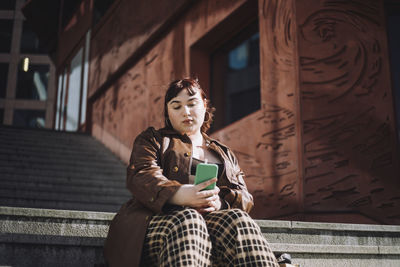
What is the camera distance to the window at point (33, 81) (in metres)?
25.6

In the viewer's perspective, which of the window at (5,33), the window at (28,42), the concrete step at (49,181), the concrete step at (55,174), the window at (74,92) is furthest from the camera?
the window at (28,42)

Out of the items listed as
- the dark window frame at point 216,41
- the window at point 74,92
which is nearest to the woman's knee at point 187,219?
the dark window frame at point 216,41

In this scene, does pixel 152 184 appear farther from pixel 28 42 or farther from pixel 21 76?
pixel 28 42

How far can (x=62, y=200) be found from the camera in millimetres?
5910

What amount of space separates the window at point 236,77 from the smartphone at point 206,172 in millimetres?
4242

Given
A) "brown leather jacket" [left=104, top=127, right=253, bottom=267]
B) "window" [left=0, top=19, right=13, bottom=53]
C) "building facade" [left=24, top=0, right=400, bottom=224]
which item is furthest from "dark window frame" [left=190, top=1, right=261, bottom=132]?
"window" [left=0, top=19, right=13, bottom=53]

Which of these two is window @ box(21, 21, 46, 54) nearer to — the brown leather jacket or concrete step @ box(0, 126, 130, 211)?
concrete step @ box(0, 126, 130, 211)

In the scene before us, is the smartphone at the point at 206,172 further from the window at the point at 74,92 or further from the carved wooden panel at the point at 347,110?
the window at the point at 74,92

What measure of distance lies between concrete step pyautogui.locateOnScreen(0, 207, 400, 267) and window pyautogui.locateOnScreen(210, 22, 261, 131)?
3.13 m

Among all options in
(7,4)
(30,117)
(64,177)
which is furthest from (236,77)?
(7,4)

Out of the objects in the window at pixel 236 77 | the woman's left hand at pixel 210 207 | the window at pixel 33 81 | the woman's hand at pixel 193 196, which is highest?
the window at pixel 33 81

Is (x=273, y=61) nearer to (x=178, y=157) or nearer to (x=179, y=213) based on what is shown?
(x=178, y=157)

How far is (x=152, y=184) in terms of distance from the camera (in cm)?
228

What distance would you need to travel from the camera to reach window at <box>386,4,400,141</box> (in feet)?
18.4
